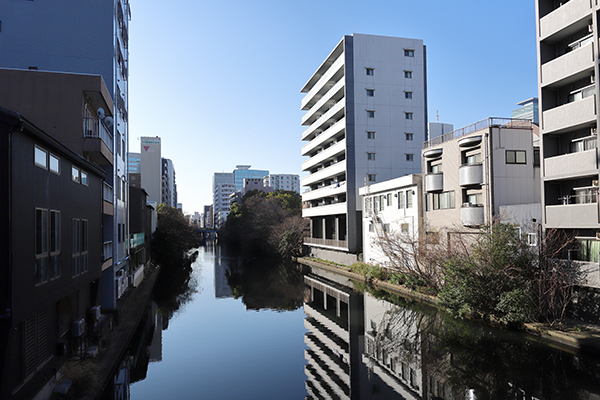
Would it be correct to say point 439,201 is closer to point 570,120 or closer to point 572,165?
point 572,165

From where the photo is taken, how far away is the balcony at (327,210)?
3938 centimetres

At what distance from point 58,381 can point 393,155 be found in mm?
34139

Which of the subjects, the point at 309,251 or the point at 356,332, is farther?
the point at 309,251

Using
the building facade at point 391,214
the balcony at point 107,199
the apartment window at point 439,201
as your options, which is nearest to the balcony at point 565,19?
the apartment window at point 439,201

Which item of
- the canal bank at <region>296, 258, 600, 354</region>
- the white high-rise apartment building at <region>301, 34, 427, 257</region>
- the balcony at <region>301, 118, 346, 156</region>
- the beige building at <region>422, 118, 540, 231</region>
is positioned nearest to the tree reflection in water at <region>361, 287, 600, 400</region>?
the canal bank at <region>296, 258, 600, 354</region>

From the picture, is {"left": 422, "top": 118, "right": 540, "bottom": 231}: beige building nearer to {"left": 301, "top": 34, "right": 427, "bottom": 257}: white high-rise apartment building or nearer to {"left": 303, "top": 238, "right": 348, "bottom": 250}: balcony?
{"left": 301, "top": 34, "right": 427, "bottom": 257}: white high-rise apartment building

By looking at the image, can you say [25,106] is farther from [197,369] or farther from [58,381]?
[197,369]

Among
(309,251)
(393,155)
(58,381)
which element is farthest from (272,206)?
(58,381)

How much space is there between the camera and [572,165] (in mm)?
16312

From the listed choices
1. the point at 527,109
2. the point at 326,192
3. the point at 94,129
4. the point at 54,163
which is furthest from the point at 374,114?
the point at 54,163

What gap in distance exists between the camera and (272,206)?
205ft

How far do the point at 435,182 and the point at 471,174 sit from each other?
322 centimetres

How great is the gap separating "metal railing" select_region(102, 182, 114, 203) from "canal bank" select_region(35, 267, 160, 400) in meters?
5.20

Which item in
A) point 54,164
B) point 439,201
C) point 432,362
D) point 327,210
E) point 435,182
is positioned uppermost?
point 435,182
